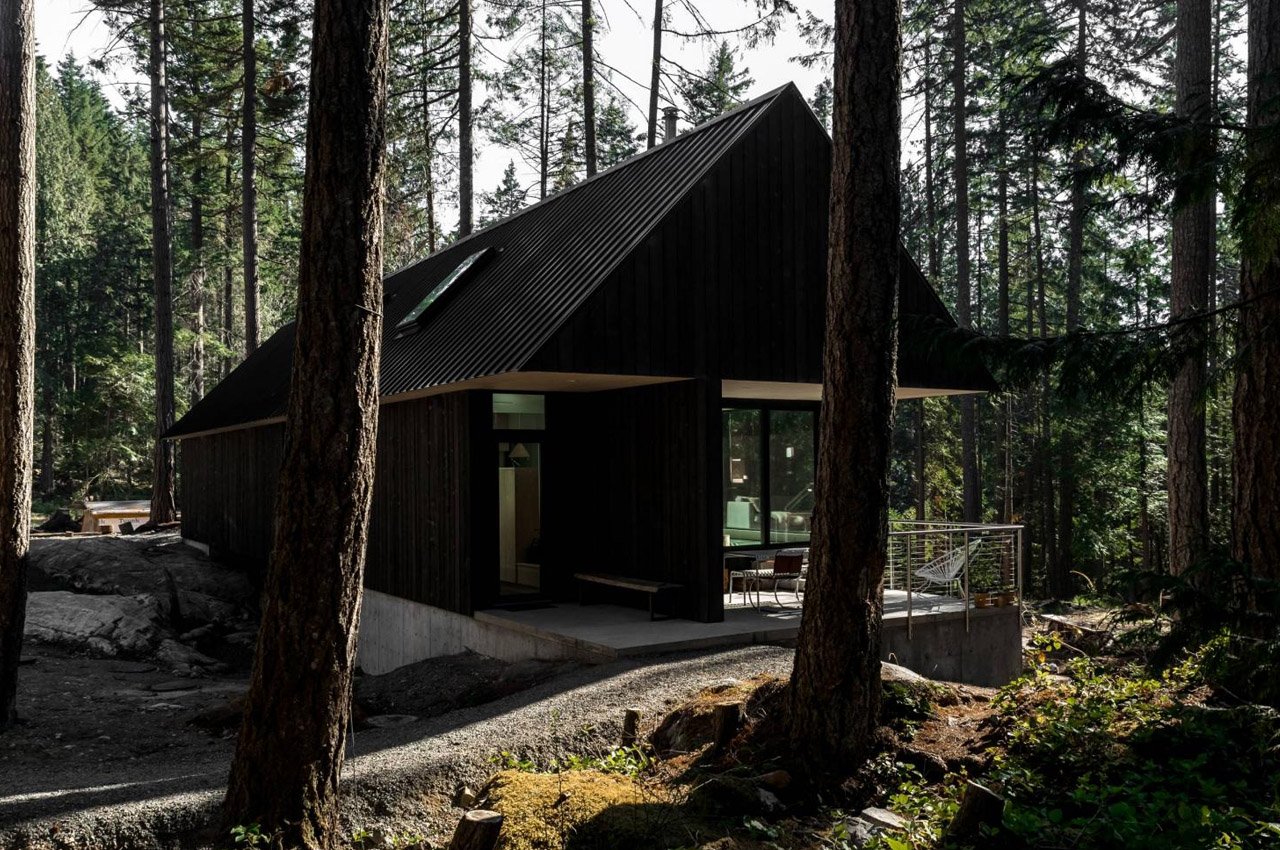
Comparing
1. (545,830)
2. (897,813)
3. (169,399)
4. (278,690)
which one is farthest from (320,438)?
(169,399)

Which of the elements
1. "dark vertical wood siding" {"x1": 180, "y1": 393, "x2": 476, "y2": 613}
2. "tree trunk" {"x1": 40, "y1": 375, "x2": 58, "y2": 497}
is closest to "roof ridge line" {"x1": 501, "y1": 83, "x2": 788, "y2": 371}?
"dark vertical wood siding" {"x1": 180, "y1": 393, "x2": 476, "y2": 613}

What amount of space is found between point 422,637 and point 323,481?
28.1ft

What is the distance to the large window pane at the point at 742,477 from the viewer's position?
13.2 m

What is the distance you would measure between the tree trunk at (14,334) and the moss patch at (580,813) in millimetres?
5386

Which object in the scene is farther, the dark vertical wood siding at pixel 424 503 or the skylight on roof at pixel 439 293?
the skylight on roof at pixel 439 293

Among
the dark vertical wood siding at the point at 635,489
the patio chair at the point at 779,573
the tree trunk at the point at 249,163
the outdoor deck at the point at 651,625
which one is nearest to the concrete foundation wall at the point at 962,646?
the outdoor deck at the point at 651,625

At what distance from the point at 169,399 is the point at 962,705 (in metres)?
23.7

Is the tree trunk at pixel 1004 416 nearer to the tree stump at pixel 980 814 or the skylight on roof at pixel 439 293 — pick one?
the skylight on roof at pixel 439 293

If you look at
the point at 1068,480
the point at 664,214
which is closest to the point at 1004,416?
the point at 1068,480

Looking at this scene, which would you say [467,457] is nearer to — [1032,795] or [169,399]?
[1032,795]

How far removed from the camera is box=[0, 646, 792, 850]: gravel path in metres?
5.21

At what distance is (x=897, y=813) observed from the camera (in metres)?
5.37

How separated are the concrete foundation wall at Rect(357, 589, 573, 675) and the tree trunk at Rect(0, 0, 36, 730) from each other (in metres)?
4.57

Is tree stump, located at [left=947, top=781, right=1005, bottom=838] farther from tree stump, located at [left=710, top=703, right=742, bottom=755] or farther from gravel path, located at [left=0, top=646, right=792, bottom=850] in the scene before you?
gravel path, located at [left=0, top=646, right=792, bottom=850]
